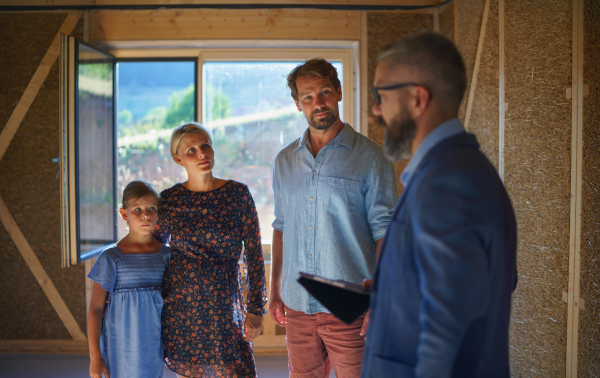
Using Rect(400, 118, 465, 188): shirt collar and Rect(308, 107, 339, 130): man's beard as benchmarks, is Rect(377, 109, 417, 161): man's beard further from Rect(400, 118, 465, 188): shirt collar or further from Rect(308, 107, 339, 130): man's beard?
Rect(308, 107, 339, 130): man's beard

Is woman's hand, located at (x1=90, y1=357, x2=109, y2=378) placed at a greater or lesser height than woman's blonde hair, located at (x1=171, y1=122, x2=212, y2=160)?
lesser

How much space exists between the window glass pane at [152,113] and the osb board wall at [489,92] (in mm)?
2086

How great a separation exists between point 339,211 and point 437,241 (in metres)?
0.90

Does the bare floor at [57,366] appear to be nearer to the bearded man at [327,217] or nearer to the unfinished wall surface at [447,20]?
the bearded man at [327,217]

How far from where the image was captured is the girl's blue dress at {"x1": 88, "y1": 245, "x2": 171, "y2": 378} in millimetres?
1749

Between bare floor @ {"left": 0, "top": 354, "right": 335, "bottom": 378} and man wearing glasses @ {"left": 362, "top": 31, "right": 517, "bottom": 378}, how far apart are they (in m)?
2.37

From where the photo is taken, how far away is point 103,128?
10.7ft

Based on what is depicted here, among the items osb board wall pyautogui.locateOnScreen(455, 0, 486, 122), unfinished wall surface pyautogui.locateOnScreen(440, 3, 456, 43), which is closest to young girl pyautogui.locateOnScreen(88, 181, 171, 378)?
osb board wall pyautogui.locateOnScreen(455, 0, 486, 122)

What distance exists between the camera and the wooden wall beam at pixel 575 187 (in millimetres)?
1765

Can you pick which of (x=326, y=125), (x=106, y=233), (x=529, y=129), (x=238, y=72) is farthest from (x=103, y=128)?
(x=529, y=129)

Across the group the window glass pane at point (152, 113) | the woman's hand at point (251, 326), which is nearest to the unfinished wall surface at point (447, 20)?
the window glass pane at point (152, 113)

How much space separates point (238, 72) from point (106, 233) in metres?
1.60

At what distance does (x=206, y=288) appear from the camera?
1.74m

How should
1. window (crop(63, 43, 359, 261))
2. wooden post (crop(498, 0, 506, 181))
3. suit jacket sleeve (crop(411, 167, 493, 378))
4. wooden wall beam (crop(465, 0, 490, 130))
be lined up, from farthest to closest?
window (crop(63, 43, 359, 261)), wooden wall beam (crop(465, 0, 490, 130)), wooden post (crop(498, 0, 506, 181)), suit jacket sleeve (crop(411, 167, 493, 378))
